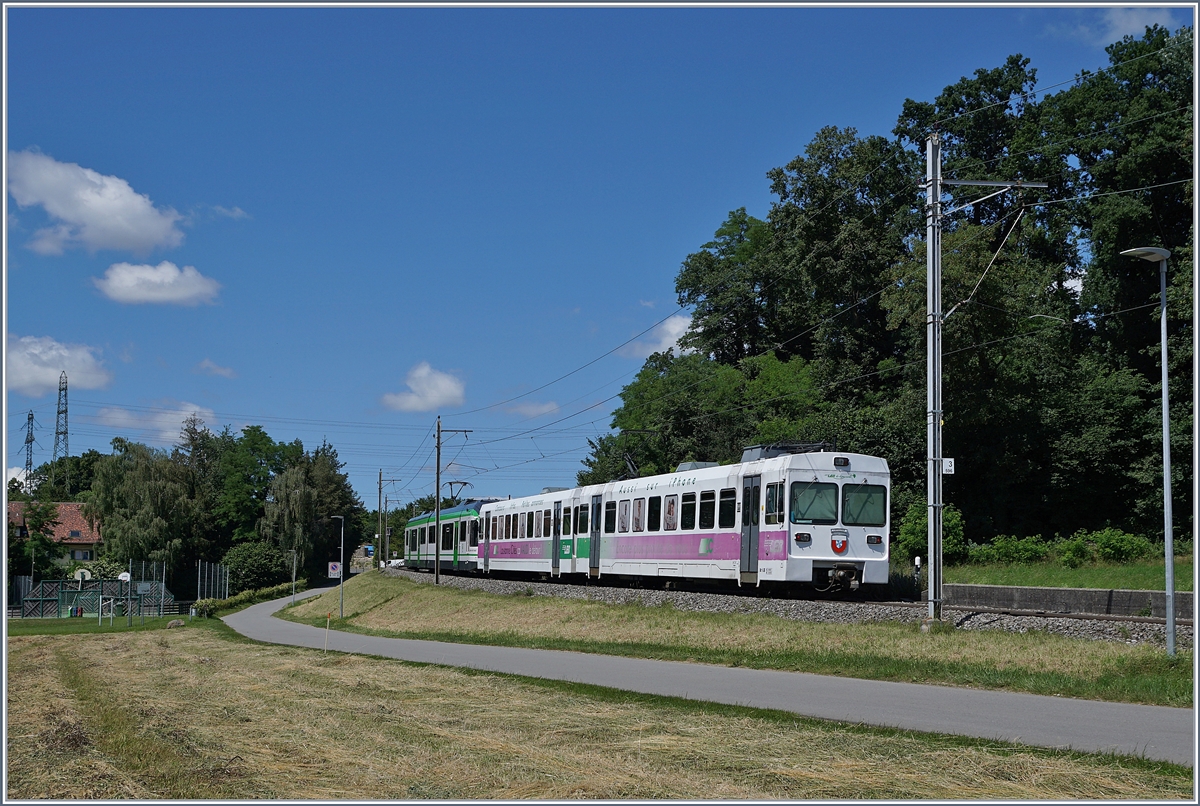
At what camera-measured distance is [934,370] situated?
70.7 ft

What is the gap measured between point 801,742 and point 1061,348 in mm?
40178

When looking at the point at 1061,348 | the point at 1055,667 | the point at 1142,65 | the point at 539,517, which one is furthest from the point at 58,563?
the point at 1055,667

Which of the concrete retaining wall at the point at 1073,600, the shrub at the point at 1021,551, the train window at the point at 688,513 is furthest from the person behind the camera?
the shrub at the point at 1021,551

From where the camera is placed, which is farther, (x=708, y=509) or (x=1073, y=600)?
(x=708, y=509)

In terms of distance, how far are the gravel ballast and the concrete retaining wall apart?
1.21 metres

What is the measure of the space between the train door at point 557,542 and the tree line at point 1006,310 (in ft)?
10.1

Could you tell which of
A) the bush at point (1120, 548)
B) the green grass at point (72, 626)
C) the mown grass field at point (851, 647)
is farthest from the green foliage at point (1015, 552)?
the green grass at point (72, 626)

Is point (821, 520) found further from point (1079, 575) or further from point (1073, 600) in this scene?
point (1079, 575)

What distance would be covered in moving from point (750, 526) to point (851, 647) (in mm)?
6558

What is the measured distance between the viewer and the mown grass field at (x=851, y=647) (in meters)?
14.3

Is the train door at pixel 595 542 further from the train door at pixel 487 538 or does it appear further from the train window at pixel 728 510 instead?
the train door at pixel 487 538

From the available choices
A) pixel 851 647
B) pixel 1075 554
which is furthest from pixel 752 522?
pixel 1075 554

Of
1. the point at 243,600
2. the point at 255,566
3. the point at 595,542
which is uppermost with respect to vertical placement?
Result: the point at 595,542

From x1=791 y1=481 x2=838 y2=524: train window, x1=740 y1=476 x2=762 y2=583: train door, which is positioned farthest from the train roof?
x1=791 y1=481 x2=838 y2=524: train window
